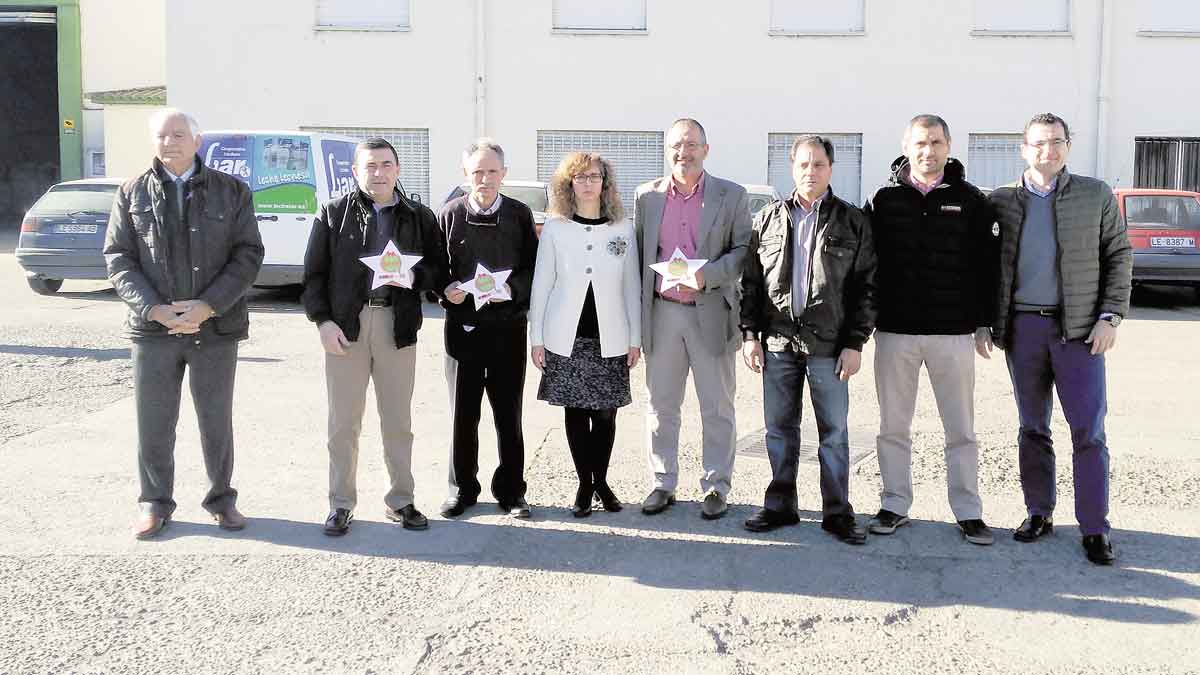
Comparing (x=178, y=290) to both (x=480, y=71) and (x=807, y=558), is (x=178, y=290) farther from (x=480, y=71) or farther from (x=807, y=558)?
(x=480, y=71)

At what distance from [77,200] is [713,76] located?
10594 mm

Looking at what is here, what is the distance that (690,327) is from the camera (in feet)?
18.5

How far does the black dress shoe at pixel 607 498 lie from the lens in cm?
573

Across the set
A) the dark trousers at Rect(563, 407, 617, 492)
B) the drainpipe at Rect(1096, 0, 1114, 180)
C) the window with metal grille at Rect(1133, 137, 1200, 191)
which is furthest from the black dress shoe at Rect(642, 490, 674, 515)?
the window with metal grille at Rect(1133, 137, 1200, 191)

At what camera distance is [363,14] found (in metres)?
20.0

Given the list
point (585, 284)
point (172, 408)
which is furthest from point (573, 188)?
point (172, 408)

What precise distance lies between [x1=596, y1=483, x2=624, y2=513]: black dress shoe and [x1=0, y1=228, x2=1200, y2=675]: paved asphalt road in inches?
2.3

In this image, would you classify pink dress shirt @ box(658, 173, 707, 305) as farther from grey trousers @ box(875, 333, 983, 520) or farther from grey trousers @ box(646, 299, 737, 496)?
grey trousers @ box(875, 333, 983, 520)

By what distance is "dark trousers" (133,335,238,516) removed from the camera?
5348 mm

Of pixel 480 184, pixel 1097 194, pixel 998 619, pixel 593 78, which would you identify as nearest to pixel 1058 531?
pixel 998 619

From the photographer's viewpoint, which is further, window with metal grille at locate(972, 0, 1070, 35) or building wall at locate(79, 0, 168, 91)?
building wall at locate(79, 0, 168, 91)

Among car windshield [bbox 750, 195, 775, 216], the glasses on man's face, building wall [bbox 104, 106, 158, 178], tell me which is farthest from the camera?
building wall [bbox 104, 106, 158, 178]

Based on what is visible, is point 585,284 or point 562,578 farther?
point 585,284

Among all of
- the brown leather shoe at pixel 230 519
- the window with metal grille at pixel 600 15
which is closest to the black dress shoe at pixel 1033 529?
the brown leather shoe at pixel 230 519
